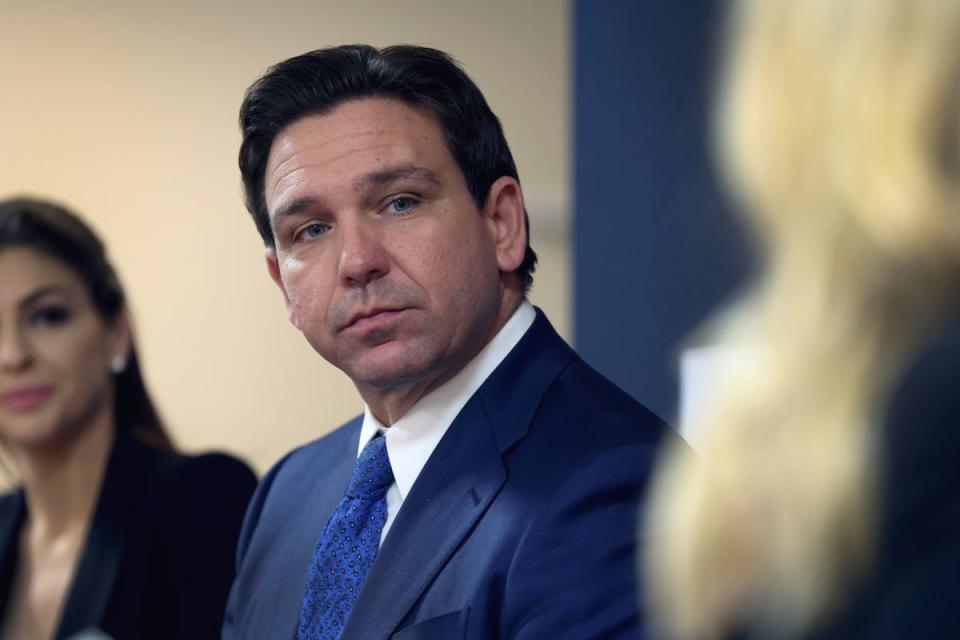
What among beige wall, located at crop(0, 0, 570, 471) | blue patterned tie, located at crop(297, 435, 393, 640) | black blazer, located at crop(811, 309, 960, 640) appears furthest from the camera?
beige wall, located at crop(0, 0, 570, 471)

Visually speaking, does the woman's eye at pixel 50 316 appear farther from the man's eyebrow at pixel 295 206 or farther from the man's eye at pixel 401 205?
the man's eye at pixel 401 205

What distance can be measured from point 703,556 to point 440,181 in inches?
45.0

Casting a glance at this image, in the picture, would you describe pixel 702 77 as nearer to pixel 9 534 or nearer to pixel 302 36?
pixel 9 534

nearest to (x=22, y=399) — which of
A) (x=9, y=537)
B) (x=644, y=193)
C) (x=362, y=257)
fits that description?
(x=9, y=537)

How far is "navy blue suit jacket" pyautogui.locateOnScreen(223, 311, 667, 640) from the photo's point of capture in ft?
4.21

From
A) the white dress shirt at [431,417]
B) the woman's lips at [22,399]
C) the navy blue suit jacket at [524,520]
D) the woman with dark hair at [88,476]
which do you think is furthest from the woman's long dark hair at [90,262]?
the white dress shirt at [431,417]

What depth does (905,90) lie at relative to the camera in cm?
49

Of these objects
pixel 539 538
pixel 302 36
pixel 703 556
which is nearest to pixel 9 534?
pixel 539 538

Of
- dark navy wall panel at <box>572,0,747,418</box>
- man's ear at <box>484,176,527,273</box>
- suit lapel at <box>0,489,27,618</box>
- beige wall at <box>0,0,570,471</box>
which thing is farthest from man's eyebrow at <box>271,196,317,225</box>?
beige wall at <box>0,0,570,471</box>

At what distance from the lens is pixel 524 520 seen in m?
1.37

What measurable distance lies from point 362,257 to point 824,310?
1.07m

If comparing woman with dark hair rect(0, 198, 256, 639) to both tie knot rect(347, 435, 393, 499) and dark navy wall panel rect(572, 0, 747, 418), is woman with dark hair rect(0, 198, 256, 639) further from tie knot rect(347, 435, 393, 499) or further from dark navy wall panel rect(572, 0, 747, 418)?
dark navy wall panel rect(572, 0, 747, 418)

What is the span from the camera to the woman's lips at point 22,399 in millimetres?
2076

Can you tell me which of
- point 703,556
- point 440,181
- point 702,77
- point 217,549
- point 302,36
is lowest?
point 703,556
